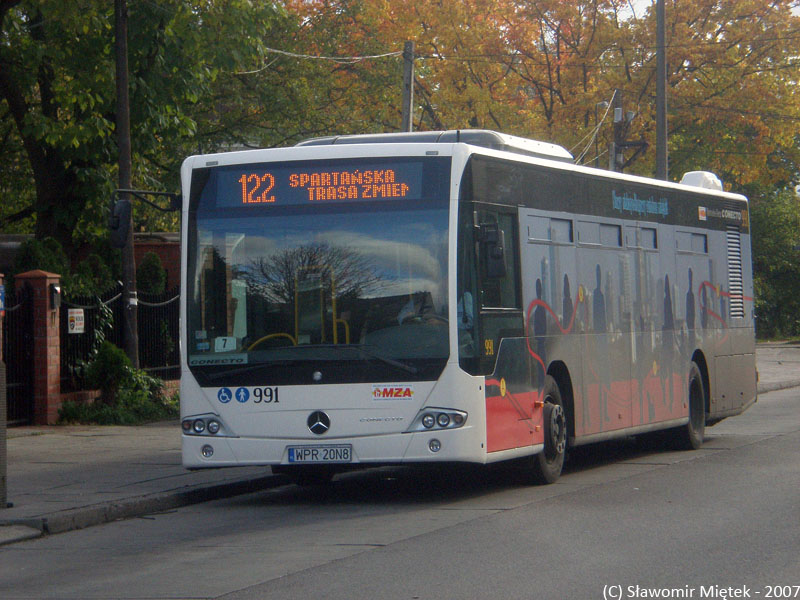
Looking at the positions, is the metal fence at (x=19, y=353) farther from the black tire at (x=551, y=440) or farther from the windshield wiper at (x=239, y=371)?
the black tire at (x=551, y=440)

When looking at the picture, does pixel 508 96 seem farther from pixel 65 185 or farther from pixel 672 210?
pixel 672 210

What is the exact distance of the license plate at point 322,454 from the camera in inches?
412

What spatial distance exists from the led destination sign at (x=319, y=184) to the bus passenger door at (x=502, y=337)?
2.27 ft

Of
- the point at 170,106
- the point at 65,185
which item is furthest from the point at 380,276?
the point at 65,185

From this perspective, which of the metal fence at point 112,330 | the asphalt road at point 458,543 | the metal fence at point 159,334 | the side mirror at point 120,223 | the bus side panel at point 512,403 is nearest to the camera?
the asphalt road at point 458,543

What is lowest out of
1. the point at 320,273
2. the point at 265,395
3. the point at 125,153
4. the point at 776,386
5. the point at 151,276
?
the point at 776,386

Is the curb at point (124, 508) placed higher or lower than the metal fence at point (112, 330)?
lower

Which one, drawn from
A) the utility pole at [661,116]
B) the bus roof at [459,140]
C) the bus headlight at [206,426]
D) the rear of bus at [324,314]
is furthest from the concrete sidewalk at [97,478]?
the utility pole at [661,116]

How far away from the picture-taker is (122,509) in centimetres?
1073

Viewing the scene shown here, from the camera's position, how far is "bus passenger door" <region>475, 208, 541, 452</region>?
10.6m

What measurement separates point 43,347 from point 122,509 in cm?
784

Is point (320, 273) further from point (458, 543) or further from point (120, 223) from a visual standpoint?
point (458, 543)

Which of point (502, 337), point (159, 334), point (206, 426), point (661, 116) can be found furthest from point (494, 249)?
point (661, 116)

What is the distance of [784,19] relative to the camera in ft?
125
